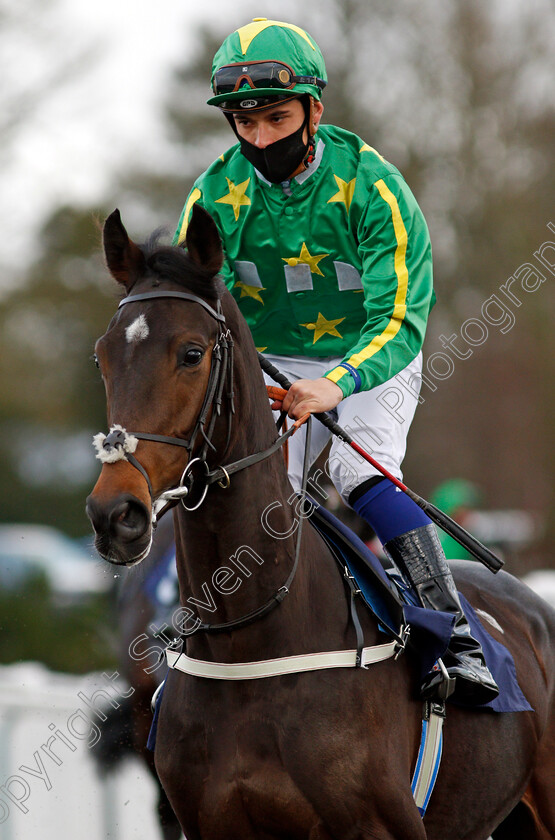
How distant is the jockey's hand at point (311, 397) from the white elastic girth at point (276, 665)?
0.73 m

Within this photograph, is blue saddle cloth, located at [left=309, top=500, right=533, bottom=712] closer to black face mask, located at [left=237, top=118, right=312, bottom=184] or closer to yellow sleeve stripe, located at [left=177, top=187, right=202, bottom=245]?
yellow sleeve stripe, located at [left=177, top=187, right=202, bottom=245]

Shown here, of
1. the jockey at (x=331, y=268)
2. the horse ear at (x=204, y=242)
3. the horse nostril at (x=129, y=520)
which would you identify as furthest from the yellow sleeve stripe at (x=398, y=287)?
the horse nostril at (x=129, y=520)

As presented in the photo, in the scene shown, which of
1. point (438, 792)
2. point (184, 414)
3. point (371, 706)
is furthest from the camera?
point (438, 792)

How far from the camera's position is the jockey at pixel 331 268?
348 cm

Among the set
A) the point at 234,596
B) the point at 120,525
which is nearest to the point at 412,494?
the point at 234,596

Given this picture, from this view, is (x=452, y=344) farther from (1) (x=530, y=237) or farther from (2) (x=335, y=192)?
(2) (x=335, y=192)

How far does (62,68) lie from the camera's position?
13.1 metres

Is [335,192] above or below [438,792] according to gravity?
above

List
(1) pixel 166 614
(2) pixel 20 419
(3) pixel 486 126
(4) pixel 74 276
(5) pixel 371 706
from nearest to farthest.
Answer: (5) pixel 371 706 → (1) pixel 166 614 → (2) pixel 20 419 → (4) pixel 74 276 → (3) pixel 486 126

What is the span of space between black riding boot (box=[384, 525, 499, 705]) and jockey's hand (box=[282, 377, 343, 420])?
0.60 meters

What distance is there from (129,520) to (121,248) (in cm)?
91

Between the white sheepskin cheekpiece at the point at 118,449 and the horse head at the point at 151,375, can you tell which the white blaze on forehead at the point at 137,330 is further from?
the white sheepskin cheekpiece at the point at 118,449

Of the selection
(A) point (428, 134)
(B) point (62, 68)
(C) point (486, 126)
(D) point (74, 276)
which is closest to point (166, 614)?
(D) point (74, 276)

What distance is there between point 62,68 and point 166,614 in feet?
31.2
